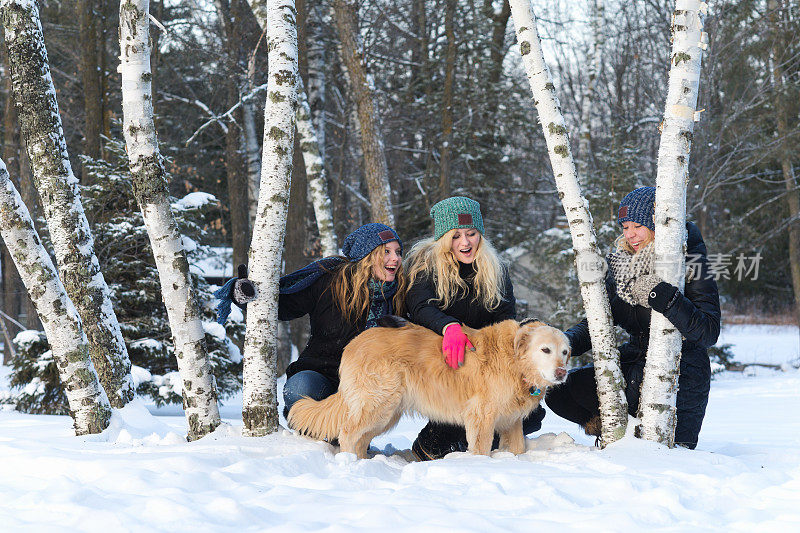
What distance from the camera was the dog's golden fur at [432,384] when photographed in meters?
3.90

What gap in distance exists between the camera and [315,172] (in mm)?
8477

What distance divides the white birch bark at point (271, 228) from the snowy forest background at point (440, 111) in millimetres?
4797

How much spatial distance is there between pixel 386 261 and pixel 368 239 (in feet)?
0.62

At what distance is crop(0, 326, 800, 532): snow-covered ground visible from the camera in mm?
2518

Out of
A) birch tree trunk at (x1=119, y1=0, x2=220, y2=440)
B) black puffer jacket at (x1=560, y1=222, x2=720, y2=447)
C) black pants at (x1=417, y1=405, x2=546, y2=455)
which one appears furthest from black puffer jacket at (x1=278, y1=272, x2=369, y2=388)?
black puffer jacket at (x1=560, y1=222, x2=720, y2=447)

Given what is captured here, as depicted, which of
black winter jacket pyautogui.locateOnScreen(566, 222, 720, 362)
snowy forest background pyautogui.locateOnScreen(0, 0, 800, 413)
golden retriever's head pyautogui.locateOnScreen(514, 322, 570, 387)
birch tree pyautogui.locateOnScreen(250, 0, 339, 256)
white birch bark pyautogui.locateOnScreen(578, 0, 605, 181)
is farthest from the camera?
white birch bark pyautogui.locateOnScreen(578, 0, 605, 181)

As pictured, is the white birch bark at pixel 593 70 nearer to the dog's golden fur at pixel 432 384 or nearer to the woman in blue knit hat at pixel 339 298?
the woman in blue knit hat at pixel 339 298

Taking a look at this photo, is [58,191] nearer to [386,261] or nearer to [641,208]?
[386,261]

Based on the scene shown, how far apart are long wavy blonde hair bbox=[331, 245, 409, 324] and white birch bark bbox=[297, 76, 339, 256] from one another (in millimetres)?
4132

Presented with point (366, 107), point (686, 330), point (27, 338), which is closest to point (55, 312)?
point (27, 338)

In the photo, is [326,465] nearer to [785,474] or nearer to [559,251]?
[785,474]

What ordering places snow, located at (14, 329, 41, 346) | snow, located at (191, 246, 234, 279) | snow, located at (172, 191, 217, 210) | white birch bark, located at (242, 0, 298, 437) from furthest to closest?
snow, located at (191, 246, 234, 279) < snow, located at (172, 191, 217, 210) < snow, located at (14, 329, 41, 346) < white birch bark, located at (242, 0, 298, 437)

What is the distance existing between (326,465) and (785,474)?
246 centimetres

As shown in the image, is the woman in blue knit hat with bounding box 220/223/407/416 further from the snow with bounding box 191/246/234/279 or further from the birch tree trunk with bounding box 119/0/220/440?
the snow with bounding box 191/246/234/279
